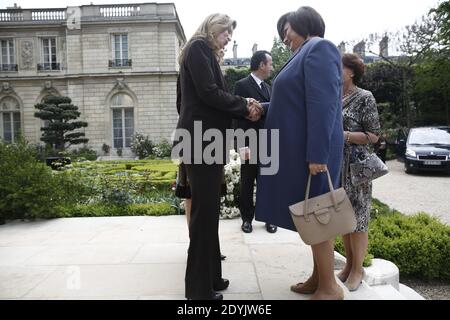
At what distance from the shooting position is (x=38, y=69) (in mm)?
25500

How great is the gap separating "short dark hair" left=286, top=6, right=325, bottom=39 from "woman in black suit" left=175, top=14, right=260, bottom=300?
420 mm

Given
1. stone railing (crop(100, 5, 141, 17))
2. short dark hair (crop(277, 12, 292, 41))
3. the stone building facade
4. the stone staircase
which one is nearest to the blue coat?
short dark hair (crop(277, 12, 292, 41))

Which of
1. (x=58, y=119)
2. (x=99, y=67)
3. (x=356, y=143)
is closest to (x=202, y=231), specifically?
(x=356, y=143)

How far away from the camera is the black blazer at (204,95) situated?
2.38 meters

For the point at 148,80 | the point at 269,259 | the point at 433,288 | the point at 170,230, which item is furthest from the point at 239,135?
the point at 148,80

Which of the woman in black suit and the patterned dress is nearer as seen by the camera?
the woman in black suit

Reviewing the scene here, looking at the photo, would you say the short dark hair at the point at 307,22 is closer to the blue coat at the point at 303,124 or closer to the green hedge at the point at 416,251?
the blue coat at the point at 303,124

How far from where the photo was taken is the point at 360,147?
292 cm

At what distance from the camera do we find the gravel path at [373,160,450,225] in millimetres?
7222

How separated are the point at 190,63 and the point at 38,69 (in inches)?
1035

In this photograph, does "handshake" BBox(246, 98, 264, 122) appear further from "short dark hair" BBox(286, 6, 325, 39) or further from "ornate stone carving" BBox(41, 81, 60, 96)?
"ornate stone carving" BBox(41, 81, 60, 96)

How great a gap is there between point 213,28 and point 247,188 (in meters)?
2.30

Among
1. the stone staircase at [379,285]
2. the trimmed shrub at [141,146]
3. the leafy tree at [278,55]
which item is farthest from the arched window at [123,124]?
the stone staircase at [379,285]

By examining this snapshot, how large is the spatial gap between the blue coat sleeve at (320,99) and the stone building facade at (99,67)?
22.9 metres
